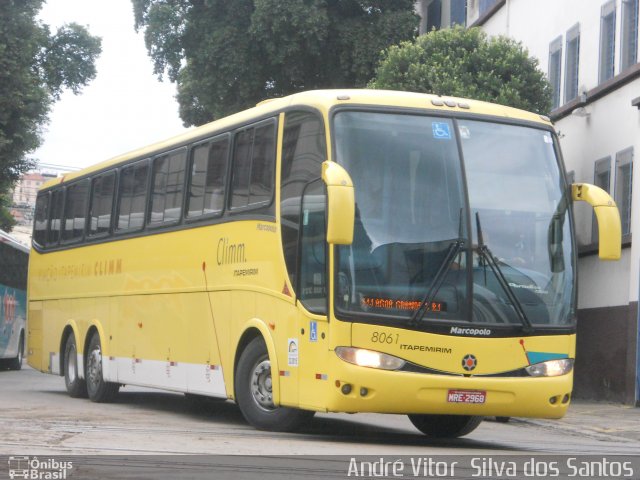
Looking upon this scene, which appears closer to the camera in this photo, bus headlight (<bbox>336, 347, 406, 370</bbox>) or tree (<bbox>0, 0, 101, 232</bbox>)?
bus headlight (<bbox>336, 347, 406, 370</bbox>)

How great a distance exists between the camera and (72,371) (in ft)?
71.0

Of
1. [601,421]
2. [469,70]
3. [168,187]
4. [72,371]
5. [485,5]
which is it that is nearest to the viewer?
[168,187]

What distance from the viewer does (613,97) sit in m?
24.5

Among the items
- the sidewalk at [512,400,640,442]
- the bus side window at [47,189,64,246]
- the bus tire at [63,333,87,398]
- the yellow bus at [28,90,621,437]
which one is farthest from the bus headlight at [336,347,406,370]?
the bus side window at [47,189,64,246]

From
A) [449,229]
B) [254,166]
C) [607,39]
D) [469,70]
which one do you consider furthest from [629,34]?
[449,229]

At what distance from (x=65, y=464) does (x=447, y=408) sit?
4.38 meters

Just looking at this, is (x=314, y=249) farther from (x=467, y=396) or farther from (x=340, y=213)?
(x=467, y=396)

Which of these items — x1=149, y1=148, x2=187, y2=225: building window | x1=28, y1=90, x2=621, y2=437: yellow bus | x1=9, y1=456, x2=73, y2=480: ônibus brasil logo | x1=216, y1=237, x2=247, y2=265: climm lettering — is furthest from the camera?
x1=149, y1=148, x2=187, y2=225: building window

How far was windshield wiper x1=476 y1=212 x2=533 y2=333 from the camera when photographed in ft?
42.8

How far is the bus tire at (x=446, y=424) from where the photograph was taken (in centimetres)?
1497

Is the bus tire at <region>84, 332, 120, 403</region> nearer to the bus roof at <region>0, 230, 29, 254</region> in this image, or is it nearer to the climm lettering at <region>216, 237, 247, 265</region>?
the climm lettering at <region>216, 237, 247, 265</region>

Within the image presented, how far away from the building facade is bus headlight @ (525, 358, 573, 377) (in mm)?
9298

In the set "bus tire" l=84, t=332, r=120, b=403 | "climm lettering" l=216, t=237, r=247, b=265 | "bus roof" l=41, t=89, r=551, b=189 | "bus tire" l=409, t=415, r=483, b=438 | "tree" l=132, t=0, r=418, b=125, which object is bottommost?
"bus tire" l=409, t=415, r=483, b=438

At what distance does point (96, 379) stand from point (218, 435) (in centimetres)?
755
